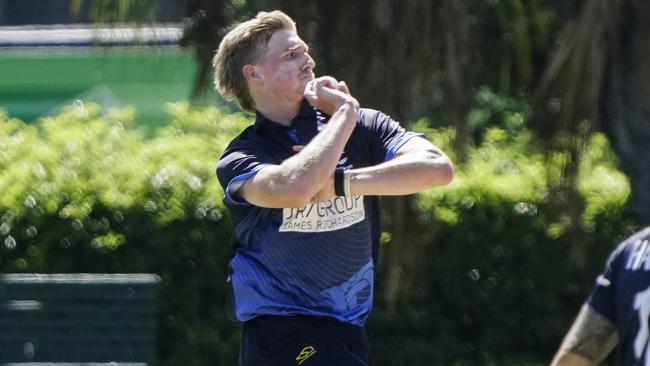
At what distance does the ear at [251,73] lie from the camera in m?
3.73

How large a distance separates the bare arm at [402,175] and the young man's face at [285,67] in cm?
32

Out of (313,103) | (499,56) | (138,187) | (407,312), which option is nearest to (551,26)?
(499,56)

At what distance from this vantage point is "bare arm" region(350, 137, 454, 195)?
11.6 ft

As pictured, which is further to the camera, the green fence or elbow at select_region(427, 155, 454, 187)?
the green fence

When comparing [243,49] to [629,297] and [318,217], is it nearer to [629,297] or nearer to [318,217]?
[318,217]

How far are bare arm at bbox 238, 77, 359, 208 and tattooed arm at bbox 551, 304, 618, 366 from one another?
2.81 ft

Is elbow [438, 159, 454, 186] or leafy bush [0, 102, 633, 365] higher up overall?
elbow [438, 159, 454, 186]

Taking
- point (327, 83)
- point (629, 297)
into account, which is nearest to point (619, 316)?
point (629, 297)

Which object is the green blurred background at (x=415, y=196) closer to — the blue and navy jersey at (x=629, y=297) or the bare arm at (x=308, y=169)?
the bare arm at (x=308, y=169)

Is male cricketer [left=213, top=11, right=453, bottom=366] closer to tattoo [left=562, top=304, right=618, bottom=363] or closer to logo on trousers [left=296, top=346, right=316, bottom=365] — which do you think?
logo on trousers [left=296, top=346, right=316, bottom=365]

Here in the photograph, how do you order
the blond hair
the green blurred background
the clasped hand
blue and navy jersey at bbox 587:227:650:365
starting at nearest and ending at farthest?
1. blue and navy jersey at bbox 587:227:650:365
2. the clasped hand
3. the blond hair
4. the green blurred background

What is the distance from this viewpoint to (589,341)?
287cm

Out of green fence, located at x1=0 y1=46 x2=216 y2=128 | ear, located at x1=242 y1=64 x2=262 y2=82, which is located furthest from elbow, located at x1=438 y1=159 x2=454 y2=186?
green fence, located at x1=0 y1=46 x2=216 y2=128

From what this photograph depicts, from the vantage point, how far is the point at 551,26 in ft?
21.3
